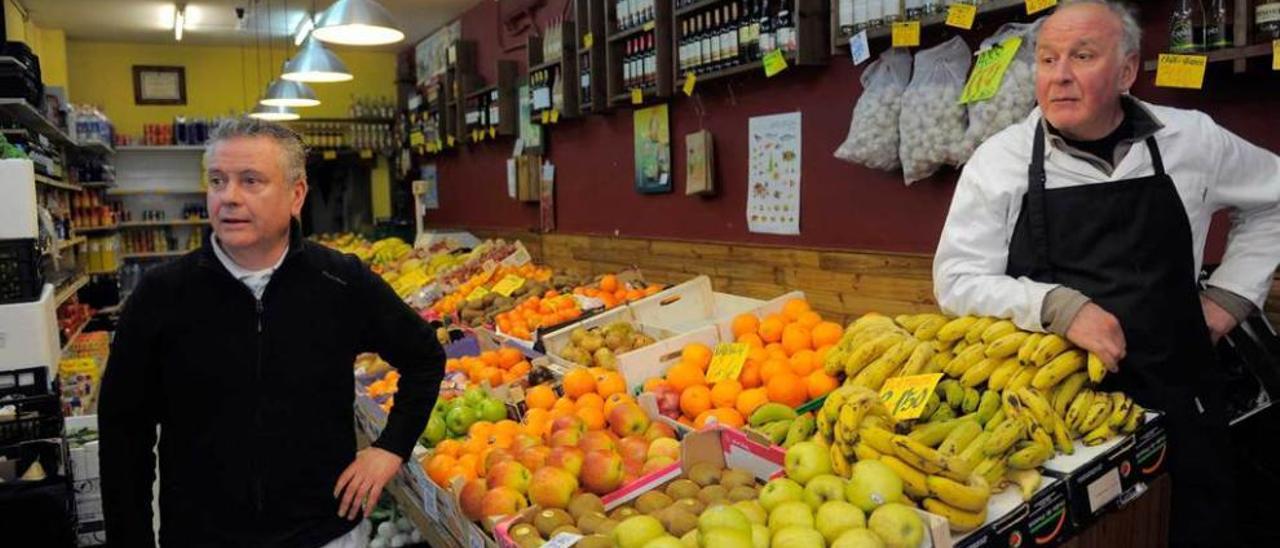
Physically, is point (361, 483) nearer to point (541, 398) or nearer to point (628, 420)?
point (628, 420)

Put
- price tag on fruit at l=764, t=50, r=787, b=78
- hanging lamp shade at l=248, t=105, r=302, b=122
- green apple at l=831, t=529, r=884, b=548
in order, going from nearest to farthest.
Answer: green apple at l=831, t=529, r=884, b=548, price tag on fruit at l=764, t=50, r=787, b=78, hanging lamp shade at l=248, t=105, r=302, b=122

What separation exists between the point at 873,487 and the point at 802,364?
1122mm

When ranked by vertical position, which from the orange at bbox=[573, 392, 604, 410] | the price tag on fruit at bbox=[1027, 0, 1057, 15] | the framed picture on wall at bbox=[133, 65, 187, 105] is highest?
the framed picture on wall at bbox=[133, 65, 187, 105]

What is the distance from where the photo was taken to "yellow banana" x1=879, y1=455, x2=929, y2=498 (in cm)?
165

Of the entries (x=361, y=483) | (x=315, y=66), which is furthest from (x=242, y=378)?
(x=315, y=66)

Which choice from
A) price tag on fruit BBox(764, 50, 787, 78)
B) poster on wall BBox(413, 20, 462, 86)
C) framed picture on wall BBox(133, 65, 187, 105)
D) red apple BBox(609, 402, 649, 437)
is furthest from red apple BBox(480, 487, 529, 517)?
framed picture on wall BBox(133, 65, 187, 105)

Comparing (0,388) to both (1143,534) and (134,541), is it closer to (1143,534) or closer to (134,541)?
(134,541)

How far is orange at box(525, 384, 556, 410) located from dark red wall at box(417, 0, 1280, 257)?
166cm

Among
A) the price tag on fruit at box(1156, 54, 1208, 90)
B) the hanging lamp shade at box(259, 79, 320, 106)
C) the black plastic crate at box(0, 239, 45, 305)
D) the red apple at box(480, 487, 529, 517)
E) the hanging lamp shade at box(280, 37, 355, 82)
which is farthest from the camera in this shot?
the hanging lamp shade at box(259, 79, 320, 106)

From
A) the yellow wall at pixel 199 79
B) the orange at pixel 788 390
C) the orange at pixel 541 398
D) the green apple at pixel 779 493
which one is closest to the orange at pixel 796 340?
the orange at pixel 788 390

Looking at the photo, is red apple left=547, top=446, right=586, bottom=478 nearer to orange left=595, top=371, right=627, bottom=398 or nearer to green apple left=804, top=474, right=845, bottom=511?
green apple left=804, top=474, right=845, bottom=511

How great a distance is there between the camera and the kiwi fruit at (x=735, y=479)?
1919mm

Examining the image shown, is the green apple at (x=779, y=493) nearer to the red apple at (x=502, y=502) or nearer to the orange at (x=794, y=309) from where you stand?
the red apple at (x=502, y=502)

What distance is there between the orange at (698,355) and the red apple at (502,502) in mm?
1033
